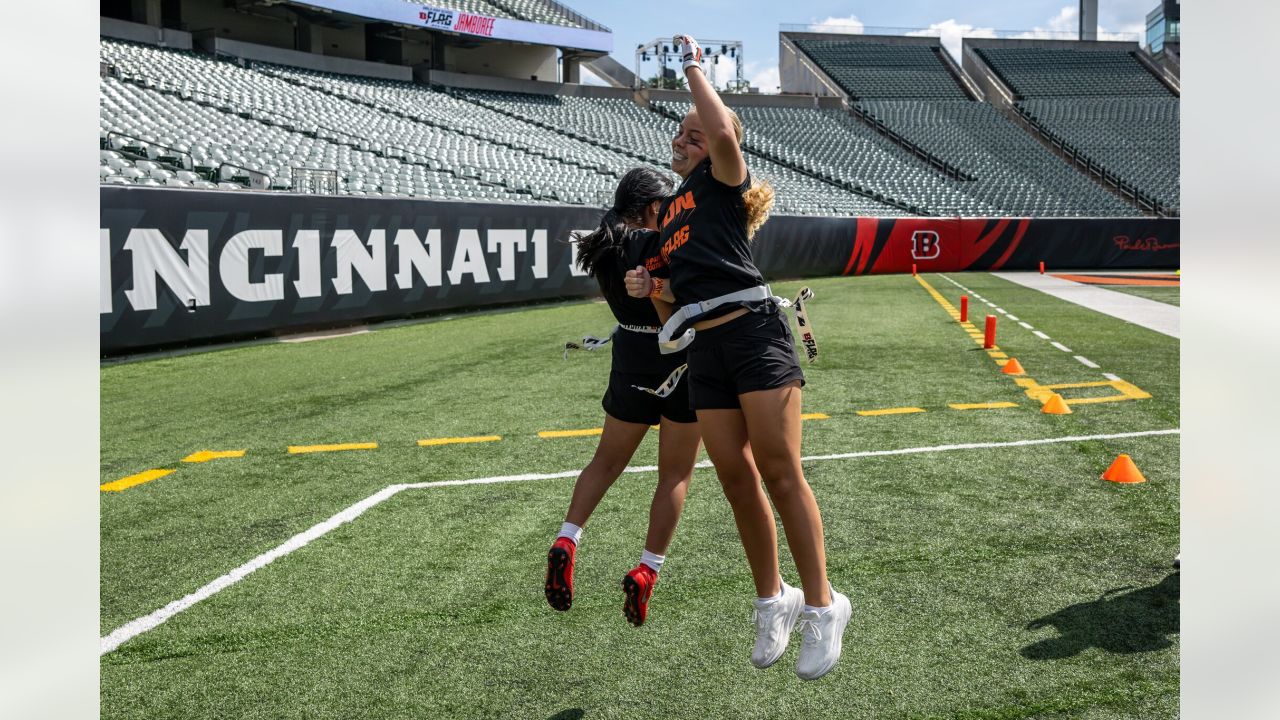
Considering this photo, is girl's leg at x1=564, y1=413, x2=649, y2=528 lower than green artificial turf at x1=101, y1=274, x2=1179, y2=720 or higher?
higher

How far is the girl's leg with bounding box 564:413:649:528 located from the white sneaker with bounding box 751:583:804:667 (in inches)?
37.4

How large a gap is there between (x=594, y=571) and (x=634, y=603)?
102cm

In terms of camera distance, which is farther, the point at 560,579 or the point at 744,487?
the point at 560,579

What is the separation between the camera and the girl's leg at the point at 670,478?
3971 mm

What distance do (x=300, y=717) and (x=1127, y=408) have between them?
306 inches

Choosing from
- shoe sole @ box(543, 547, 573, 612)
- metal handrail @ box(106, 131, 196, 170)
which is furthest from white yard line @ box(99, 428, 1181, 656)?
metal handrail @ box(106, 131, 196, 170)

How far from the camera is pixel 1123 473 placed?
6.19 m

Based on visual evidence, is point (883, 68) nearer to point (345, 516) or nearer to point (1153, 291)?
point (1153, 291)

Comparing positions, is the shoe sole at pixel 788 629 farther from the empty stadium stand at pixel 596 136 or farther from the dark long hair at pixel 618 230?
the empty stadium stand at pixel 596 136

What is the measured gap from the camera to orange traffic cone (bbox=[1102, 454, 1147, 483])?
20.2ft

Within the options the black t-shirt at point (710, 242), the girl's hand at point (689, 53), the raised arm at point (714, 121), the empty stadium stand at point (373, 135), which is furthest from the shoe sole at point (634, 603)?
the empty stadium stand at point (373, 135)

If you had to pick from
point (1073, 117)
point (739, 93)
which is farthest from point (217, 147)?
point (1073, 117)

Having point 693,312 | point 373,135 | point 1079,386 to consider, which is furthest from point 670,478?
point 373,135

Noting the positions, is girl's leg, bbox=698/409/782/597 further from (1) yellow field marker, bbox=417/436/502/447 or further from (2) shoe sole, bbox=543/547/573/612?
(1) yellow field marker, bbox=417/436/502/447
